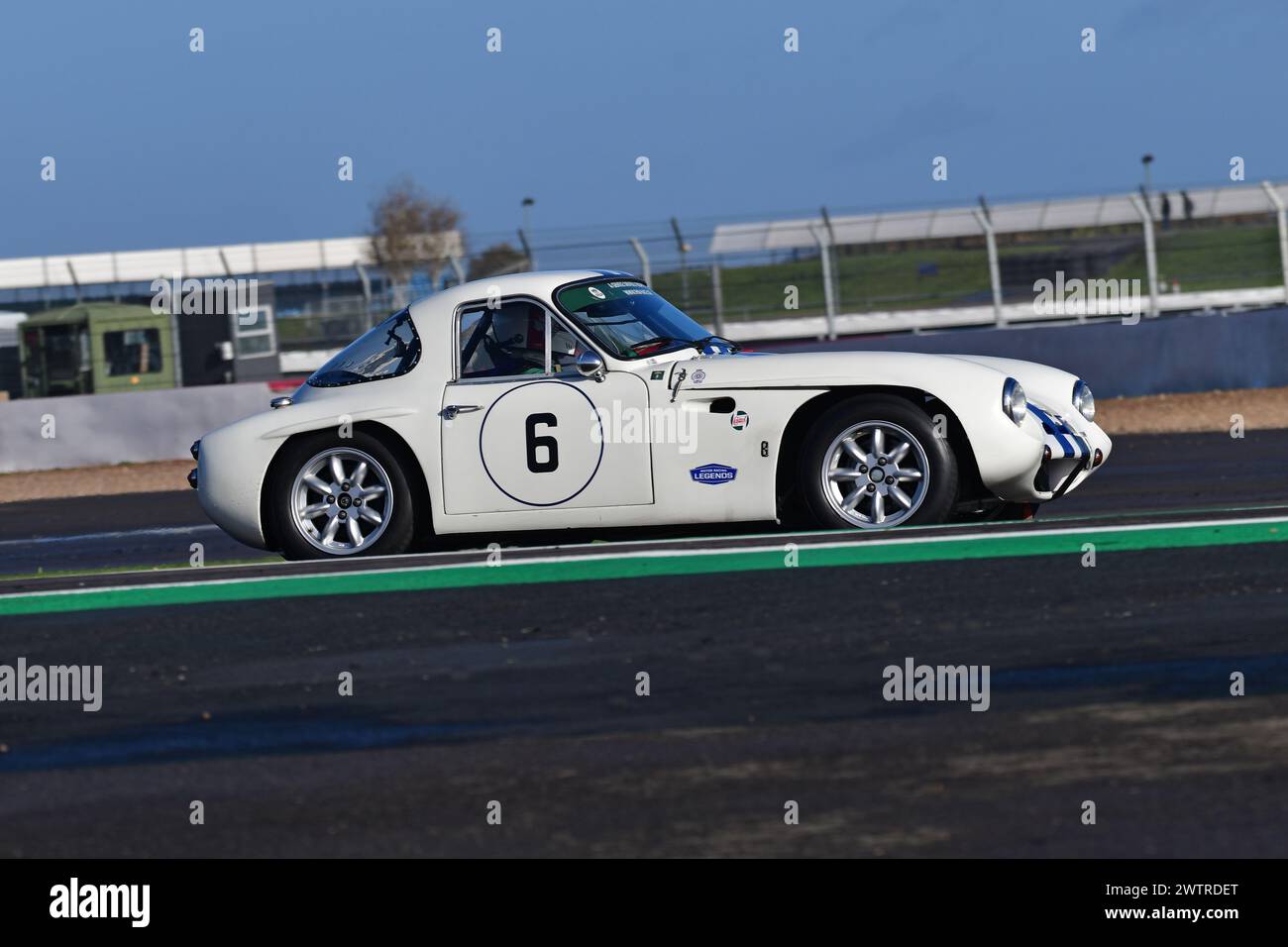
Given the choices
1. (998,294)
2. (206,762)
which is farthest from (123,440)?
(206,762)

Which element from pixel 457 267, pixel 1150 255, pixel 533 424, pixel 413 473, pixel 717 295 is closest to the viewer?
pixel 533 424

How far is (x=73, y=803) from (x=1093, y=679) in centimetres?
290

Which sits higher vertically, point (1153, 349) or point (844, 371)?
point (1153, 349)

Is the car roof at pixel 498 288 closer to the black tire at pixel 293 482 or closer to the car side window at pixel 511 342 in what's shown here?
the car side window at pixel 511 342

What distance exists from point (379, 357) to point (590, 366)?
1201mm

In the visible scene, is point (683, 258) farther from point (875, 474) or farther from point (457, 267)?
point (875, 474)

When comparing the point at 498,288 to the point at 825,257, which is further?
the point at 825,257

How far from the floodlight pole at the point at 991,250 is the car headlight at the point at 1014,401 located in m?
17.3

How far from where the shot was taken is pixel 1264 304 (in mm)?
24703

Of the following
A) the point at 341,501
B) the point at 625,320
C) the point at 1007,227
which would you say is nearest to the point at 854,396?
the point at 625,320

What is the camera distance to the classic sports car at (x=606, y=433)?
7.92m

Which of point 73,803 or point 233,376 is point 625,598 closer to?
point 73,803

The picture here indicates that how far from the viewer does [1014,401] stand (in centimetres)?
798

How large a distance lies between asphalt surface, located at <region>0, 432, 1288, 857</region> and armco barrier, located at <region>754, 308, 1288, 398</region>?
13.0 metres
